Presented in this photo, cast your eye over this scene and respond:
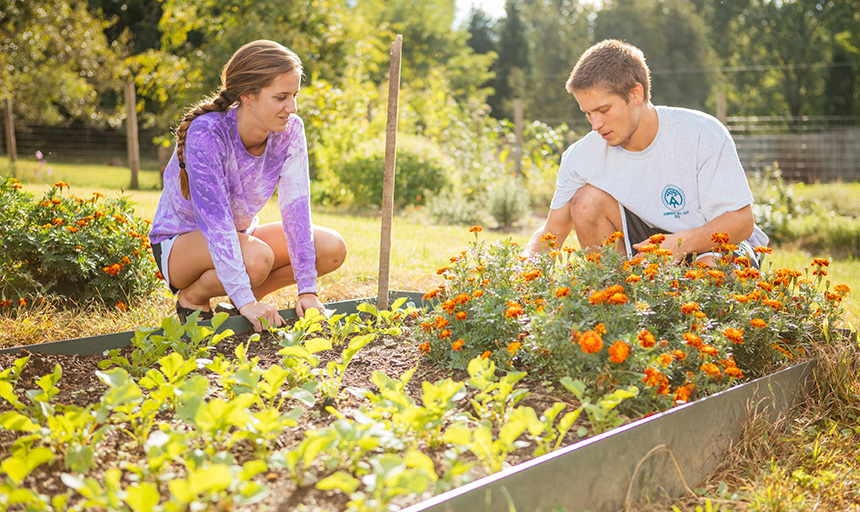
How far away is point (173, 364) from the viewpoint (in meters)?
1.66

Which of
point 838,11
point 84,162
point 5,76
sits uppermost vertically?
point 838,11

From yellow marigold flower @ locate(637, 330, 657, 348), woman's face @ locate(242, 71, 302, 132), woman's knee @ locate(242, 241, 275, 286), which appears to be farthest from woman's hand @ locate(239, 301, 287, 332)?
yellow marigold flower @ locate(637, 330, 657, 348)

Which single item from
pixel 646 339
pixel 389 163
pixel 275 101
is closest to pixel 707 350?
pixel 646 339

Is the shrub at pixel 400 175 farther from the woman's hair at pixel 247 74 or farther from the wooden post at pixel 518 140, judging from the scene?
the woman's hair at pixel 247 74

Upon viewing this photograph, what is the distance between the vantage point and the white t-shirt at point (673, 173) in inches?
99.5

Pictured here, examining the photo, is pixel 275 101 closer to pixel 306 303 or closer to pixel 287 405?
pixel 306 303

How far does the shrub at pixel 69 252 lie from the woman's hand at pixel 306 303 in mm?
991

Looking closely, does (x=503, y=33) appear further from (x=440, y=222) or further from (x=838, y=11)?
(x=440, y=222)

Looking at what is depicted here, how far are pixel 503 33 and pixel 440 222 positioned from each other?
106 feet

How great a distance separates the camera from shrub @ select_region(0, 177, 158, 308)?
9.62 ft

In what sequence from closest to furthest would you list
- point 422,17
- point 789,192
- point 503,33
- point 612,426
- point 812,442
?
point 612,426 < point 812,442 < point 789,192 < point 422,17 < point 503,33

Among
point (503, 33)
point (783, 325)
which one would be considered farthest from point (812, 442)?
point (503, 33)

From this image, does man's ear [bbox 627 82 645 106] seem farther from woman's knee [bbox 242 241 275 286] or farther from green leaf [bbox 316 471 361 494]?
green leaf [bbox 316 471 361 494]

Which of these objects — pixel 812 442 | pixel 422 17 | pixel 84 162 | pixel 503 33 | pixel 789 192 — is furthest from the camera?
pixel 503 33
